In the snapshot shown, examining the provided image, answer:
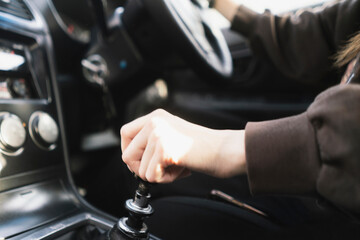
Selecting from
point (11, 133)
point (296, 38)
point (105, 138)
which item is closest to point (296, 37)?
point (296, 38)

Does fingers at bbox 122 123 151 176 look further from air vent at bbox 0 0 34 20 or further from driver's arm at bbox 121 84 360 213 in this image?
air vent at bbox 0 0 34 20

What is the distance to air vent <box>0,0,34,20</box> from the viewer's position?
59 cm

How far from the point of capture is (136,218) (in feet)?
1.33

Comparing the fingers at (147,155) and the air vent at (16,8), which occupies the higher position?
the air vent at (16,8)

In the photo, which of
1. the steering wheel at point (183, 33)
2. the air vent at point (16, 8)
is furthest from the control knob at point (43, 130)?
the steering wheel at point (183, 33)

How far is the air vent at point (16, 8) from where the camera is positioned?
23.1 inches

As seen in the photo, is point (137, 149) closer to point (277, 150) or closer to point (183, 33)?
point (277, 150)

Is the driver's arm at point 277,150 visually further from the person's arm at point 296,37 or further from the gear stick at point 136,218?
the person's arm at point 296,37

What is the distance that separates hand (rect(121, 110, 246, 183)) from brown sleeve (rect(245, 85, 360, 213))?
22mm

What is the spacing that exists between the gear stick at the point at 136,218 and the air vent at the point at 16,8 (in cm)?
45

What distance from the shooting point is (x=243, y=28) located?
998mm

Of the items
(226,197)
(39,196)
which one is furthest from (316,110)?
(39,196)

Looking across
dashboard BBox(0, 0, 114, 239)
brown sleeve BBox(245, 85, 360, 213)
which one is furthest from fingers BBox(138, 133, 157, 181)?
dashboard BBox(0, 0, 114, 239)

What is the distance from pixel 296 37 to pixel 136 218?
79 centimetres
